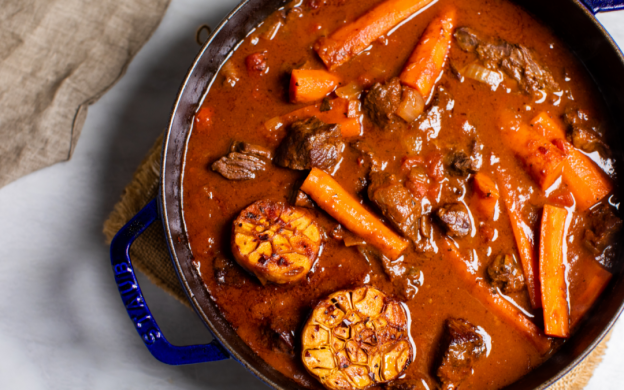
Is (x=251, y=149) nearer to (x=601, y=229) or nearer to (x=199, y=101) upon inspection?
(x=199, y=101)

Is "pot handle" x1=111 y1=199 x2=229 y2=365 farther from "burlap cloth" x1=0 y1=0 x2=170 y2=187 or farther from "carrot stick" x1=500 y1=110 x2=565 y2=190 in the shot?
"carrot stick" x1=500 y1=110 x2=565 y2=190

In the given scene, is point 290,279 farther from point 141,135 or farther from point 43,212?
point 43,212

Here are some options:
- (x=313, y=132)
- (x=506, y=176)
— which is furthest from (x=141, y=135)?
(x=506, y=176)

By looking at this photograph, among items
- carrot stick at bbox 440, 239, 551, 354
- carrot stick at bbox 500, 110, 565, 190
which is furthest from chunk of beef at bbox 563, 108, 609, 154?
carrot stick at bbox 440, 239, 551, 354

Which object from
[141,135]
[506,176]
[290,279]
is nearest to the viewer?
[290,279]

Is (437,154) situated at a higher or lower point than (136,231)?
higher

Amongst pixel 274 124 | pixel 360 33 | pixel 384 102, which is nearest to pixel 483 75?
pixel 384 102

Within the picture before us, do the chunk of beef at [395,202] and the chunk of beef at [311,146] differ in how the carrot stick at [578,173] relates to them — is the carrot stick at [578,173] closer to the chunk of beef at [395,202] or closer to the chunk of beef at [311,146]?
the chunk of beef at [395,202]
